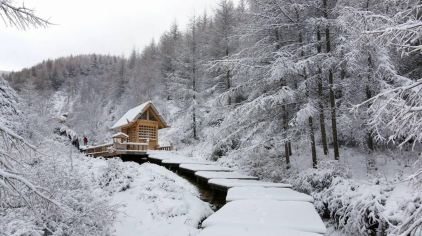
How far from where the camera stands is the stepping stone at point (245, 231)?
16.9ft

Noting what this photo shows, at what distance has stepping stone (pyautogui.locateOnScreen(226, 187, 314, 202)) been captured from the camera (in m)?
8.14

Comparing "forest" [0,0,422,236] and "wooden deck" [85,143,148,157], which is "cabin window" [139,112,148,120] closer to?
"wooden deck" [85,143,148,157]

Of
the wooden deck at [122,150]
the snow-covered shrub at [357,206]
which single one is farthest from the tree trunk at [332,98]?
the wooden deck at [122,150]

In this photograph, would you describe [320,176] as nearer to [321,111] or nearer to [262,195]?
[321,111]

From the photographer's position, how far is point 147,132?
27.8 metres

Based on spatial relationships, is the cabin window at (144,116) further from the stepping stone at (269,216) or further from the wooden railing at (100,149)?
the stepping stone at (269,216)

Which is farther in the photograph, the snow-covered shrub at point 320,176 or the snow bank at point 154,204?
the snow-covered shrub at point 320,176

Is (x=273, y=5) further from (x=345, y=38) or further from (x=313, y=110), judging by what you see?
(x=313, y=110)

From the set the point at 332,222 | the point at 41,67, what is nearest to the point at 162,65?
the point at 332,222

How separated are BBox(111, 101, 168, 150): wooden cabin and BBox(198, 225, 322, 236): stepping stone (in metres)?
21.9

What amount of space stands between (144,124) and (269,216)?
883 inches

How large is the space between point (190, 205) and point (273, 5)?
894 cm

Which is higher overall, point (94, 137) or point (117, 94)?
point (117, 94)

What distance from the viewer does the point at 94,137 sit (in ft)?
155
